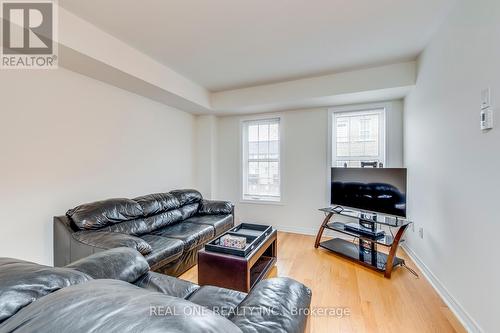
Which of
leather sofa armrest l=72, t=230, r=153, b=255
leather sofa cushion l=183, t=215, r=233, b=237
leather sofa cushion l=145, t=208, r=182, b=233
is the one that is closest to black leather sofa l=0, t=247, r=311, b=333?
leather sofa armrest l=72, t=230, r=153, b=255

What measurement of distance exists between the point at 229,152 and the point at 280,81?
1.78 m

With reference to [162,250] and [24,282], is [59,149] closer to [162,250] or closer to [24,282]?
[162,250]

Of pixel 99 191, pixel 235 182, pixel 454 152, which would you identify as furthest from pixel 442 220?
pixel 99 191

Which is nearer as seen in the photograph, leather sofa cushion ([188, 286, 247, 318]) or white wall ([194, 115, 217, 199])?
leather sofa cushion ([188, 286, 247, 318])

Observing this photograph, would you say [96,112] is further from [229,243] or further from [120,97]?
[229,243]

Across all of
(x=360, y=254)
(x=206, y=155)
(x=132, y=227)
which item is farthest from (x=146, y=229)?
(x=360, y=254)

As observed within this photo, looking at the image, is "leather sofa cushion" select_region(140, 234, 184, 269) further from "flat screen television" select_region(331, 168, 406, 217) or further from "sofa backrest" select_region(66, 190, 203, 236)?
"flat screen television" select_region(331, 168, 406, 217)

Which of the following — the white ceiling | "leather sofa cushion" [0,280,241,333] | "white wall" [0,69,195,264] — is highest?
the white ceiling

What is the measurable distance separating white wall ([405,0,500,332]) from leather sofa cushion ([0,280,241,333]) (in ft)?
6.11

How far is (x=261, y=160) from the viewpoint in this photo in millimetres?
4500

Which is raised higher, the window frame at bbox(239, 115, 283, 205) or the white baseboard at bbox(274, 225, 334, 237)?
the window frame at bbox(239, 115, 283, 205)

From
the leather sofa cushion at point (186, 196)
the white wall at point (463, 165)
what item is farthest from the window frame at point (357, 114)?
the leather sofa cushion at point (186, 196)

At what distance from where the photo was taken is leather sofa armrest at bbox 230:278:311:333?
2.71 feet
